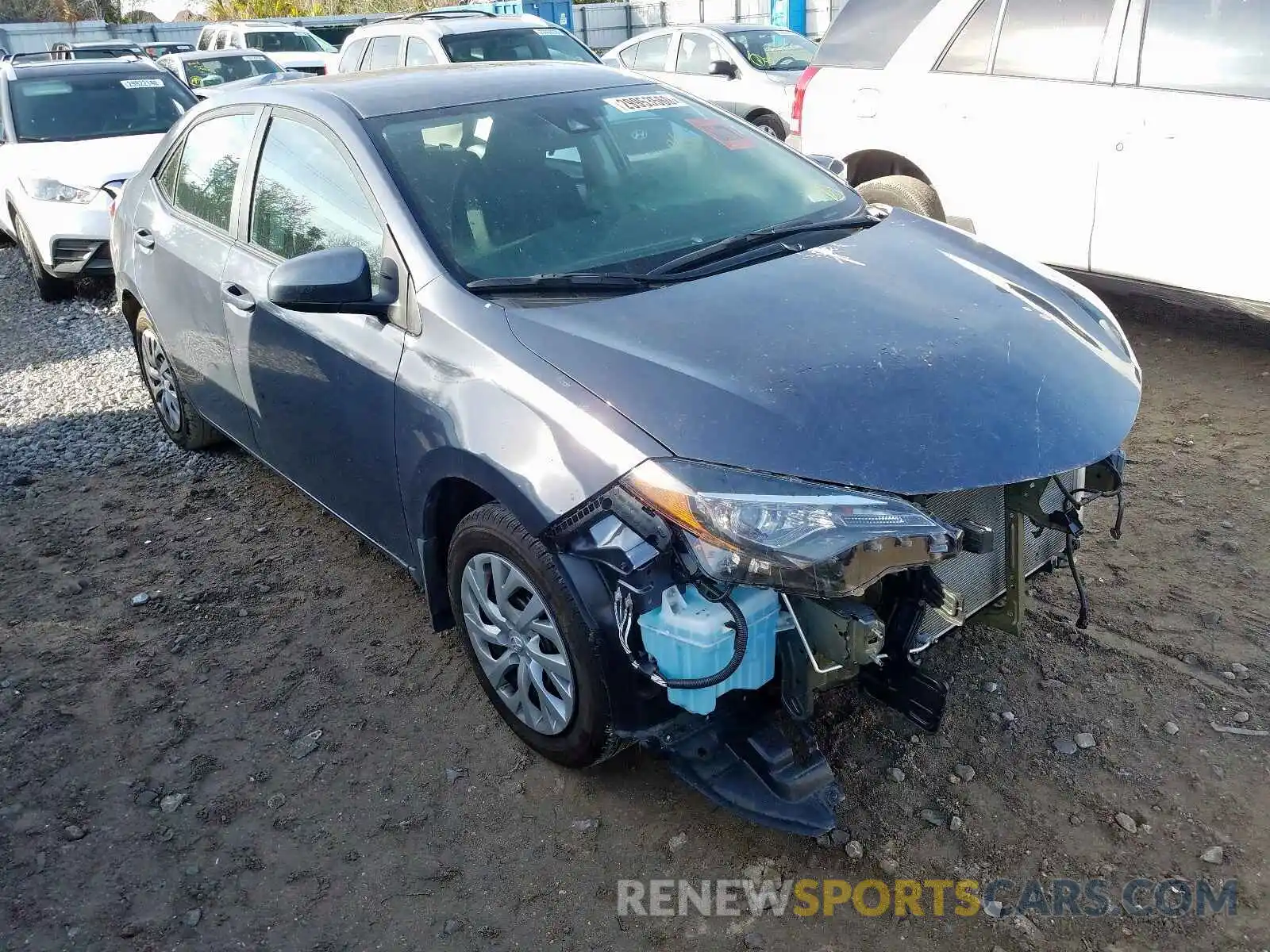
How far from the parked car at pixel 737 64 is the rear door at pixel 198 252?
7.27 metres

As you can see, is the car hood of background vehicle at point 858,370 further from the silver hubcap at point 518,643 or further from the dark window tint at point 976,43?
the dark window tint at point 976,43

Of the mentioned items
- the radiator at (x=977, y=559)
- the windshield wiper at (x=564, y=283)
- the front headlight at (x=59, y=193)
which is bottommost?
the radiator at (x=977, y=559)

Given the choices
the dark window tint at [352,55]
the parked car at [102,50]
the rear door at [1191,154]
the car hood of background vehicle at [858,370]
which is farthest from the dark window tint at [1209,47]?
the parked car at [102,50]

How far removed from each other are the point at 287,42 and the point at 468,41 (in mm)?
10660

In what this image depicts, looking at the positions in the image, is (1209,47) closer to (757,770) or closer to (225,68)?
(757,770)

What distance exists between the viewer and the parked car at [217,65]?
14992 mm

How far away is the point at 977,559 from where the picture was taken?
9.09 ft

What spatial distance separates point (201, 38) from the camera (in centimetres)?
2100

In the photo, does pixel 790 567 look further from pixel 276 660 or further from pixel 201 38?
pixel 201 38

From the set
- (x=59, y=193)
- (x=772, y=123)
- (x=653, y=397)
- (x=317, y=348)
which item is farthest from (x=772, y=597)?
(x=772, y=123)

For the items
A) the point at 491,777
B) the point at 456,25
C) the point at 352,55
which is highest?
the point at 456,25

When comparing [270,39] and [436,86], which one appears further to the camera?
[270,39]

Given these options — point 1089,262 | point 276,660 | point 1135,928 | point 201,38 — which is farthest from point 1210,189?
point 201,38

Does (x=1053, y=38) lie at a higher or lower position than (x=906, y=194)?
higher
